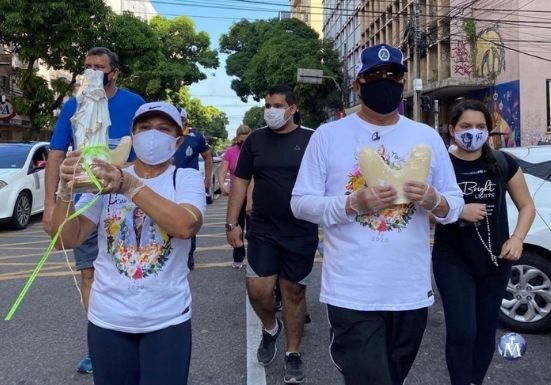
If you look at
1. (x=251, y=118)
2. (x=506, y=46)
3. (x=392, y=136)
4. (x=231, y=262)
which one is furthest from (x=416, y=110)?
(x=251, y=118)

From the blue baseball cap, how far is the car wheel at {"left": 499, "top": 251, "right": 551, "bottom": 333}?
282 cm

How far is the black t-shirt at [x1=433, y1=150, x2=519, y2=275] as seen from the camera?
3176mm

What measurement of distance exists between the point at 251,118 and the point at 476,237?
7177 centimetres

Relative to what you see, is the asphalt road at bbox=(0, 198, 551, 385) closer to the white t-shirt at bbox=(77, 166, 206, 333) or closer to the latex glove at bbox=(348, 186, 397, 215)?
the white t-shirt at bbox=(77, 166, 206, 333)

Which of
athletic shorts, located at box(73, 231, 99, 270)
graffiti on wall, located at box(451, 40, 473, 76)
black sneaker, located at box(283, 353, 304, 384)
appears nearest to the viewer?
athletic shorts, located at box(73, 231, 99, 270)

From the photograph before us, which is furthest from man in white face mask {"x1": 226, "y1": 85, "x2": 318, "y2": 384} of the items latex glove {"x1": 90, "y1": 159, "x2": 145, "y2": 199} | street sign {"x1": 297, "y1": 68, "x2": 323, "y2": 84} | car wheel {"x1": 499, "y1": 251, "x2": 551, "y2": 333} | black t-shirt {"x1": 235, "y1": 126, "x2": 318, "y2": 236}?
street sign {"x1": 297, "y1": 68, "x2": 323, "y2": 84}

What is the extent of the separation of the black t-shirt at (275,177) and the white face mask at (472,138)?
1.12 metres

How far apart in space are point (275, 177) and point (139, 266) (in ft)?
6.13

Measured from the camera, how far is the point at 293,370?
373cm

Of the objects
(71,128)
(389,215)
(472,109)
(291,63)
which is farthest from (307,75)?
(389,215)

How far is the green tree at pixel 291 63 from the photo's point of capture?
4062cm

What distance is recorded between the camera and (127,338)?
2.25 metres

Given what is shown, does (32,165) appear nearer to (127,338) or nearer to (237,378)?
(237,378)

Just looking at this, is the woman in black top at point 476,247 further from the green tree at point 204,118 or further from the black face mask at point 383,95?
the green tree at point 204,118
